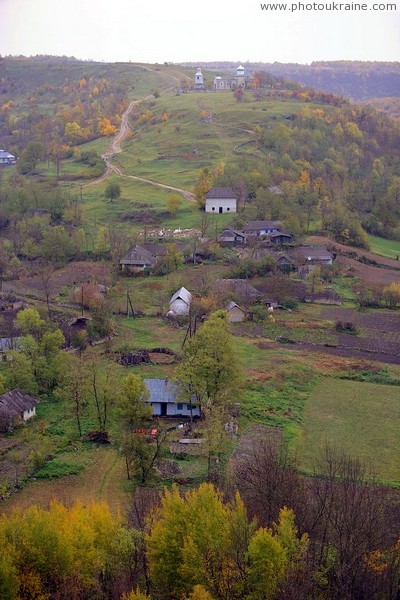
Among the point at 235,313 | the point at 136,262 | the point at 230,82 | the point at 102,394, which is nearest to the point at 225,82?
the point at 230,82

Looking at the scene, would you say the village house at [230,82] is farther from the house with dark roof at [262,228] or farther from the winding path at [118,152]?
the house with dark roof at [262,228]

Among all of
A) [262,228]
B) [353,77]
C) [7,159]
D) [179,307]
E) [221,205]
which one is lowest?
[179,307]

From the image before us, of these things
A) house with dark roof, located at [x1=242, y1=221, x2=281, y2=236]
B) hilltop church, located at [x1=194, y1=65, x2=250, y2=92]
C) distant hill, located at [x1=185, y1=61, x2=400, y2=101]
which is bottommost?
house with dark roof, located at [x1=242, y1=221, x2=281, y2=236]

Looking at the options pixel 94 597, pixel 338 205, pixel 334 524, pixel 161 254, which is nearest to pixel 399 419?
pixel 334 524

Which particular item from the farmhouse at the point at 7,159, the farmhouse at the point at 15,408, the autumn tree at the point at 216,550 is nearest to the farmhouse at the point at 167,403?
the farmhouse at the point at 15,408

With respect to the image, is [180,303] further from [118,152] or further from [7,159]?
[7,159]

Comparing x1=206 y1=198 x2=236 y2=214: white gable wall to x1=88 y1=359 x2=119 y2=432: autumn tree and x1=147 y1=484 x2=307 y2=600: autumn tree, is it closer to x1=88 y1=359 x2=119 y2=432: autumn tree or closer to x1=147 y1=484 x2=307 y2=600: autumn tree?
x1=88 y1=359 x2=119 y2=432: autumn tree

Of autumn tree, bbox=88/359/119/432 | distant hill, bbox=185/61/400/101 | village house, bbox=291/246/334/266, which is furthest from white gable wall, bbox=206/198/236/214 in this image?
distant hill, bbox=185/61/400/101

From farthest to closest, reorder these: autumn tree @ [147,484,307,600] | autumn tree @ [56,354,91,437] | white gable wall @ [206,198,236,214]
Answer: white gable wall @ [206,198,236,214]
autumn tree @ [56,354,91,437]
autumn tree @ [147,484,307,600]
